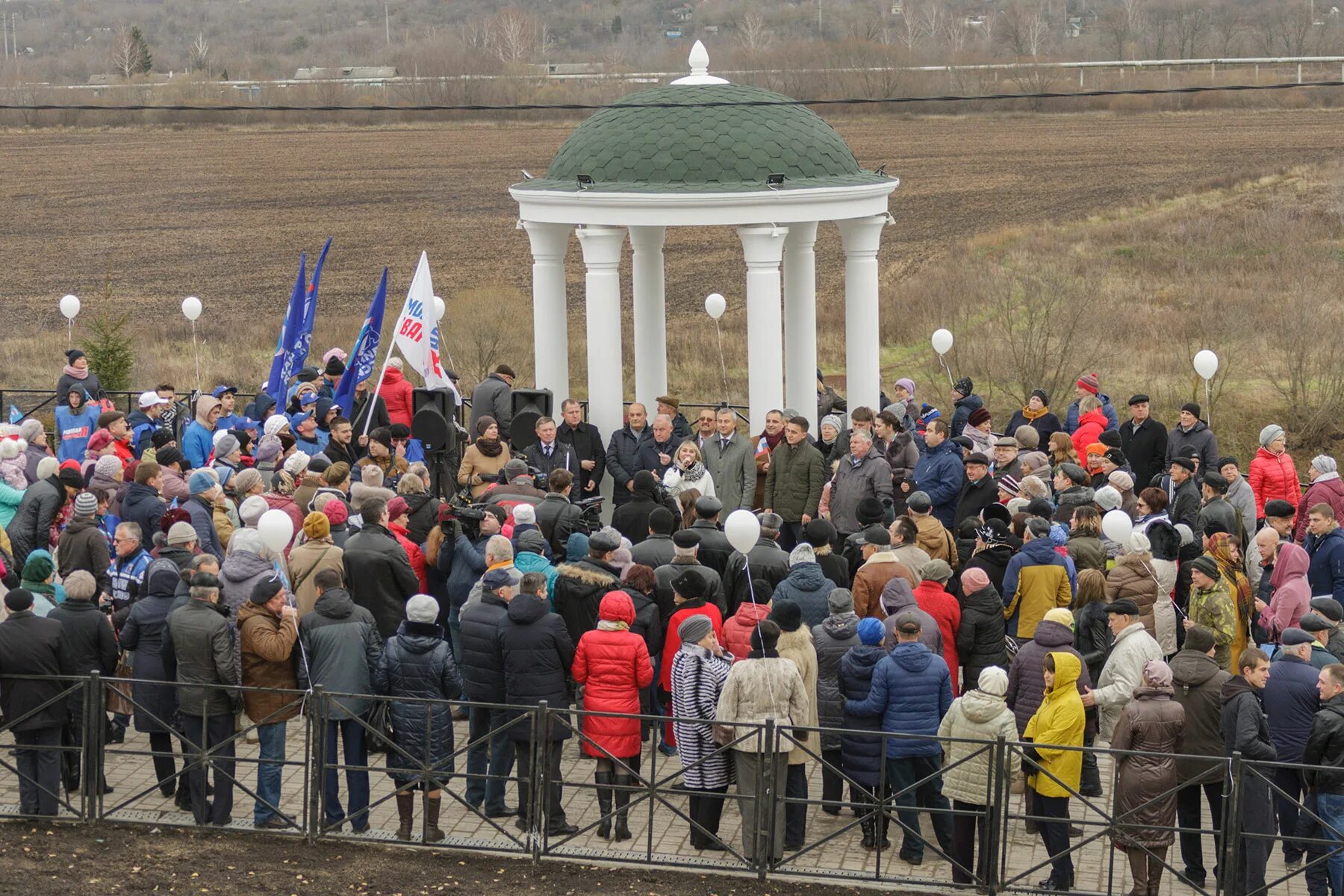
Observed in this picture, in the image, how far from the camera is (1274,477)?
13.4m

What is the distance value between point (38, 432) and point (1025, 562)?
823 cm

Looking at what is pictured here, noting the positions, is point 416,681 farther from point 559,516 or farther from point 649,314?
point 649,314

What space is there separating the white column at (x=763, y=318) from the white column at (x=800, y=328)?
879mm

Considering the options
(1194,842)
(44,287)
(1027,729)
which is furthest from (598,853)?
(44,287)

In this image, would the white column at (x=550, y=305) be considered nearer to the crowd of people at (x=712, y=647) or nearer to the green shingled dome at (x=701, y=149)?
the green shingled dome at (x=701, y=149)

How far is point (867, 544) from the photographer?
10688 mm

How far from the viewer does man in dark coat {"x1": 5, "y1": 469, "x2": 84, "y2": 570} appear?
→ 12172mm

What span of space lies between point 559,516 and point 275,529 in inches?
88.6

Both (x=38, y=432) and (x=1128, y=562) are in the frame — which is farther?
(x=38, y=432)

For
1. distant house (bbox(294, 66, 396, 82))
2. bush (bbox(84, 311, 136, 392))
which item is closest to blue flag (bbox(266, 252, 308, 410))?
bush (bbox(84, 311, 136, 392))

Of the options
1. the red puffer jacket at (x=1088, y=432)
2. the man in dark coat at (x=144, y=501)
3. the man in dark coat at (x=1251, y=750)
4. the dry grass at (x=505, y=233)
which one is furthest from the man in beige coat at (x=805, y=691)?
the dry grass at (x=505, y=233)

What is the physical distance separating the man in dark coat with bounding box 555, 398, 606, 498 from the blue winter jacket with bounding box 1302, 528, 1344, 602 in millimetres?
5870

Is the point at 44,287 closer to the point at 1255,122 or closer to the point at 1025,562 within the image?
the point at 1025,562

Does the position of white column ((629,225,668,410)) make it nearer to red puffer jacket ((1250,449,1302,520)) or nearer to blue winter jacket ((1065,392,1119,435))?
blue winter jacket ((1065,392,1119,435))
